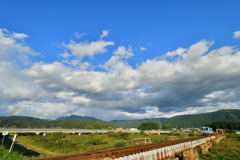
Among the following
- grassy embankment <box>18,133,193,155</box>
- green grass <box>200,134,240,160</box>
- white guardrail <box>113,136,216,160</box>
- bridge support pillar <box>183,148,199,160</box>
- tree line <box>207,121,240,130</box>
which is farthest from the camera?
tree line <box>207,121,240,130</box>

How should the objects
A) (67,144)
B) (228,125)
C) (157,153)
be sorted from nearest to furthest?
(157,153) → (67,144) → (228,125)

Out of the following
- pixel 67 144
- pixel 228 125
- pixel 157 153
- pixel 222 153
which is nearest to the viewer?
pixel 157 153

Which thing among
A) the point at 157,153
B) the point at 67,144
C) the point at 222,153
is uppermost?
the point at 157,153

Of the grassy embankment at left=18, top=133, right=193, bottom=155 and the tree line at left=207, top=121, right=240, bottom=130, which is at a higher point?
the tree line at left=207, top=121, right=240, bottom=130

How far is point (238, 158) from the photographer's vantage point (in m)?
26.7

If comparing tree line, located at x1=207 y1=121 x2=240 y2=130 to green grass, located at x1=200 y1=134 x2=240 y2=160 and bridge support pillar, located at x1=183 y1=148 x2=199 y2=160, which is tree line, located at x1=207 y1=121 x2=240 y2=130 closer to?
green grass, located at x1=200 y1=134 x2=240 y2=160

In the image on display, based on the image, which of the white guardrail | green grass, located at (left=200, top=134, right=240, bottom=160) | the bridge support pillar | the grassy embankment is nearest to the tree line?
the grassy embankment

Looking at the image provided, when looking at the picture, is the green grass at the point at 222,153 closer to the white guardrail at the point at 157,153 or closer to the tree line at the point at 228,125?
the white guardrail at the point at 157,153

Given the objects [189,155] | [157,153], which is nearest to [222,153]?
[189,155]

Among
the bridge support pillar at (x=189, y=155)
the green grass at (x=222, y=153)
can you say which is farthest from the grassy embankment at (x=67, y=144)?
the bridge support pillar at (x=189, y=155)

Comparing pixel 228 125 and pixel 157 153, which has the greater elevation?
pixel 228 125

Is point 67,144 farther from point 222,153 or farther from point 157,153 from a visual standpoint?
point 157,153

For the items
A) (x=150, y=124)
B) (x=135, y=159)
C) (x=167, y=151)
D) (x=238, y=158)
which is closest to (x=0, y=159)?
(x=135, y=159)

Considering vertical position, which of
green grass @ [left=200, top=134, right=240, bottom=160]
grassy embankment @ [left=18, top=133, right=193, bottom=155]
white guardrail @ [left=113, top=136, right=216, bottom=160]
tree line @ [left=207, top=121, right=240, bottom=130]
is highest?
tree line @ [left=207, top=121, right=240, bottom=130]
